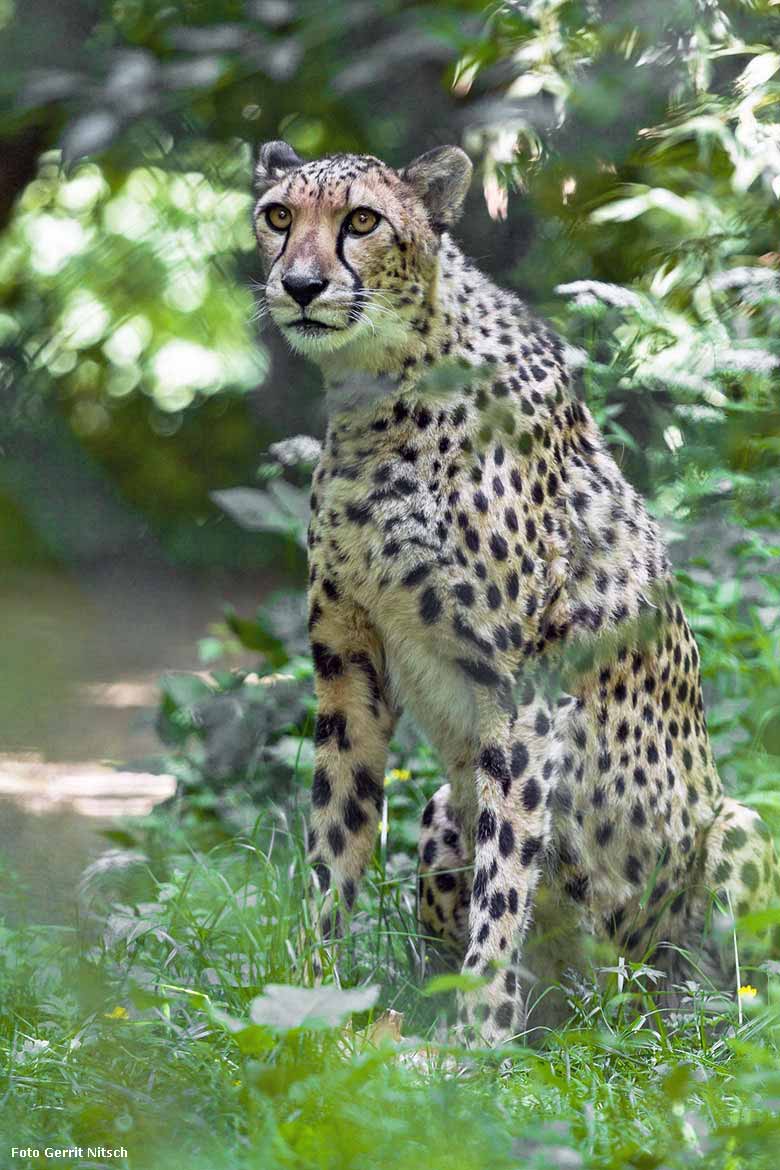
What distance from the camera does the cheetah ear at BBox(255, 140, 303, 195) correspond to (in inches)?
93.0

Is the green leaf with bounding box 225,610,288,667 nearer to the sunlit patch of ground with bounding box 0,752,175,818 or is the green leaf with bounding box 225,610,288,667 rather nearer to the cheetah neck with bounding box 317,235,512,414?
the sunlit patch of ground with bounding box 0,752,175,818

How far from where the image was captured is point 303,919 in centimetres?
257

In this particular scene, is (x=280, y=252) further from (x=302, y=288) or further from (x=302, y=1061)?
(x=302, y=1061)

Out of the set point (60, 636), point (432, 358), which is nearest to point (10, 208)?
point (432, 358)

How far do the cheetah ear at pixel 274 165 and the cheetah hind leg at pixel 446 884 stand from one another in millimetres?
1297

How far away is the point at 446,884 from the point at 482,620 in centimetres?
65

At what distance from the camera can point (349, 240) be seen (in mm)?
2549

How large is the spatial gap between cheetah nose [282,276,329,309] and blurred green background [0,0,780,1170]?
0.09m

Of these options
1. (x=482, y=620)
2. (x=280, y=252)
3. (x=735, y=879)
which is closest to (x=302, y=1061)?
(x=482, y=620)

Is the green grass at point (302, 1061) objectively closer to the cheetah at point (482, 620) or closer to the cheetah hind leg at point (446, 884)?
the cheetah hind leg at point (446, 884)

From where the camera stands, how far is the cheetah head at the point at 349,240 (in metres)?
2.48

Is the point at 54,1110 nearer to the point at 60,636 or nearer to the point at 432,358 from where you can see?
the point at 432,358

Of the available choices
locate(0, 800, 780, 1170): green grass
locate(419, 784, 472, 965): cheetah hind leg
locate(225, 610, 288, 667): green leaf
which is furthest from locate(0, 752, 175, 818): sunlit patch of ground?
locate(419, 784, 472, 965): cheetah hind leg

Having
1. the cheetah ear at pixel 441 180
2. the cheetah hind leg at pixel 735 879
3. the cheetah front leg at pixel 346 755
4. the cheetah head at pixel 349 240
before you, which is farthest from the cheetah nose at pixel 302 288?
the cheetah hind leg at pixel 735 879
